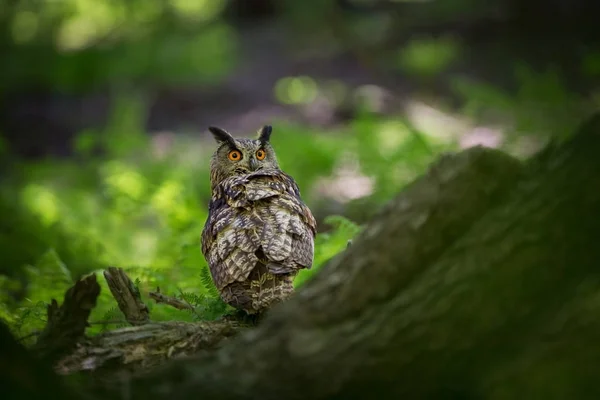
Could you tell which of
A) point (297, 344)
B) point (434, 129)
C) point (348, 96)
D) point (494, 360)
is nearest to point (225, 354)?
point (297, 344)

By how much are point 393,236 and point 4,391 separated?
1148mm

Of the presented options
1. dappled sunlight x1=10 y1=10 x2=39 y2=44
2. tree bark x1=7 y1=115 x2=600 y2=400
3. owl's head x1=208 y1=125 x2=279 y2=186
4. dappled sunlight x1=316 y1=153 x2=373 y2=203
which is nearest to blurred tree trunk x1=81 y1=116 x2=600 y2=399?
tree bark x1=7 y1=115 x2=600 y2=400

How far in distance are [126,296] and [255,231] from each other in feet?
2.03

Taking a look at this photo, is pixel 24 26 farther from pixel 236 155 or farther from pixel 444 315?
pixel 444 315

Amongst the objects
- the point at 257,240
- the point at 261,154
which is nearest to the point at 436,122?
the point at 261,154

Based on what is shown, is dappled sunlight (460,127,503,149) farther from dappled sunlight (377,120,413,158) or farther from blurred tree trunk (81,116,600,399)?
blurred tree trunk (81,116,600,399)

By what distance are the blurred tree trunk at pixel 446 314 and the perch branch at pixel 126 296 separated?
0.82 meters

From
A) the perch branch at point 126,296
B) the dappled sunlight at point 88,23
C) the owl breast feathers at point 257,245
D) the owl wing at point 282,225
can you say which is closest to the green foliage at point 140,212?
the perch branch at point 126,296

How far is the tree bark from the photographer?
5.91 ft

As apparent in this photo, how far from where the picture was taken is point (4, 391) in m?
1.72

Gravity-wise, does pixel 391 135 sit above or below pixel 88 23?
below

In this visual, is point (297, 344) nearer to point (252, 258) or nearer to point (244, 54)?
point (252, 258)

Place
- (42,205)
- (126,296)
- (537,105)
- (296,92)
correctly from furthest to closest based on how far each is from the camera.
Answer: (296,92) < (537,105) < (42,205) < (126,296)

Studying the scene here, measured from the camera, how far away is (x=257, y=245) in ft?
9.60
